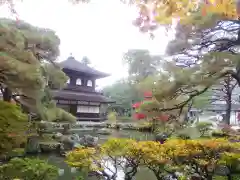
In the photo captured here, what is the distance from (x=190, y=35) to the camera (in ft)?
20.9

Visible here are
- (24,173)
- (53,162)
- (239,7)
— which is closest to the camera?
(239,7)

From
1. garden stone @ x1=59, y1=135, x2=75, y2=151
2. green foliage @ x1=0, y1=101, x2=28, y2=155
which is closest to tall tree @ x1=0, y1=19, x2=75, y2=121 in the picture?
green foliage @ x1=0, y1=101, x2=28, y2=155

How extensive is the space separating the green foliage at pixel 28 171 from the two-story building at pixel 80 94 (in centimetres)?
1677

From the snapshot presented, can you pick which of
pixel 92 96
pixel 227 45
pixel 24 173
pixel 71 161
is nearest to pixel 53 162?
pixel 71 161

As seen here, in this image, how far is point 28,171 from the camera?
3686mm

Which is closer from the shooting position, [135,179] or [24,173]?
[24,173]

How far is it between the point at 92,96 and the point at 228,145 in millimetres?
19550

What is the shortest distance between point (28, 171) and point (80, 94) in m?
19.0

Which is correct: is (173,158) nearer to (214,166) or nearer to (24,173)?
(214,166)

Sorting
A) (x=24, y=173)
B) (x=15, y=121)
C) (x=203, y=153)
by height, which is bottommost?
(x=24, y=173)

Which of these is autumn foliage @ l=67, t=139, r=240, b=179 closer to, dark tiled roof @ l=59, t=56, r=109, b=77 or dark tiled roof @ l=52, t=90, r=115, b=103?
dark tiled roof @ l=52, t=90, r=115, b=103

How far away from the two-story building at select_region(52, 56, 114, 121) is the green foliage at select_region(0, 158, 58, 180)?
16.8m

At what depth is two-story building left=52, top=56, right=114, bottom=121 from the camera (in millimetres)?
21583

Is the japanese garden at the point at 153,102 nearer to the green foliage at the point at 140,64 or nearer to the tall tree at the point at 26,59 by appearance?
the tall tree at the point at 26,59
